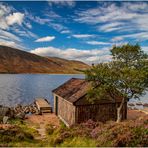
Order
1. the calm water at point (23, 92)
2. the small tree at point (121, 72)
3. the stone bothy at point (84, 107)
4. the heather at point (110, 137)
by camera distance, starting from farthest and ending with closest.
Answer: the calm water at point (23, 92) → the stone bothy at point (84, 107) → the small tree at point (121, 72) → the heather at point (110, 137)

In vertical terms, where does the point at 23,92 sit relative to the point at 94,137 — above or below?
above

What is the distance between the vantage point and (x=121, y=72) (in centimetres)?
2591

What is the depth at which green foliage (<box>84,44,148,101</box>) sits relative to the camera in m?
25.6

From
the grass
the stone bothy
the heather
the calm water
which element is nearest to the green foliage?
the stone bothy

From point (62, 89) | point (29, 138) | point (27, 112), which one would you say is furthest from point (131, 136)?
point (27, 112)

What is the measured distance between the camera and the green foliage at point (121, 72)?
25.6m

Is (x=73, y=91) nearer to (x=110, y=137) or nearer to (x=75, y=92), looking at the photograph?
(x=75, y=92)

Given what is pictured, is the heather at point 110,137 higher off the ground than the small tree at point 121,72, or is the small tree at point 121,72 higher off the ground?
the small tree at point 121,72

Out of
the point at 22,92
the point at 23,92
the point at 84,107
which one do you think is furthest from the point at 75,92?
the point at 23,92

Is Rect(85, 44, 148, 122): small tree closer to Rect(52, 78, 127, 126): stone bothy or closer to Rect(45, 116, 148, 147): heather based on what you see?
Rect(52, 78, 127, 126): stone bothy

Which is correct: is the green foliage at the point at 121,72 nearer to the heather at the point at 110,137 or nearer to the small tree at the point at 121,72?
the small tree at the point at 121,72

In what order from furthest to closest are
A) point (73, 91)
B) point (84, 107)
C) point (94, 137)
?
point (73, 91)
point (84, 107)
point (94, 137)

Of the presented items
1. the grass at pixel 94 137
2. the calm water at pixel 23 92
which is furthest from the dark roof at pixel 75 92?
the calm water at pixel 23 92

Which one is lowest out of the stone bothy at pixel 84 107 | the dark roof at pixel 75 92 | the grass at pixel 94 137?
the grass at pixel 94 137
